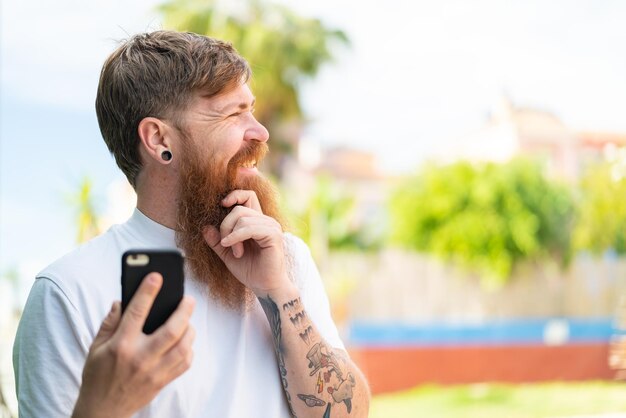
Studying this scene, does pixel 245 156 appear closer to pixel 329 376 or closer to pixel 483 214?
pixel 329 376

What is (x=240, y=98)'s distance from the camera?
1.23 meters

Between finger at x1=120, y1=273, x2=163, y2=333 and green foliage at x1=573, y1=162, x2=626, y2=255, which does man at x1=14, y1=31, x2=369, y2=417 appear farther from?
green foliage at x1=573, y1=162, x2=626, y2=255

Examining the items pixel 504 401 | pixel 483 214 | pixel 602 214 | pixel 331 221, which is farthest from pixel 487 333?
pixel 331 221

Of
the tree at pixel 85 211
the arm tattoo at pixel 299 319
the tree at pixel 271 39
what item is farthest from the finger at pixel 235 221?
the tree at pixel 271 39

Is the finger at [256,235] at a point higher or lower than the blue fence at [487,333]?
higher

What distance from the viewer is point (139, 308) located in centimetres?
71

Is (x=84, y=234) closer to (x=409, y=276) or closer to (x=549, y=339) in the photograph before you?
(x=409, y=276)

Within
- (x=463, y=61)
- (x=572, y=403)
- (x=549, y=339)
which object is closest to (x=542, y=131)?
(x=463, y=61)

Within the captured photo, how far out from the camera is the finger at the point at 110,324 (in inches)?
29.0

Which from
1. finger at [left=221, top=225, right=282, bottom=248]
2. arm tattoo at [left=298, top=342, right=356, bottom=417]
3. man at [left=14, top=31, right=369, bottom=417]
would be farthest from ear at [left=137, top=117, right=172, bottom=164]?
arm tattoo at [left=298, top=342, right=356, bottom=417]

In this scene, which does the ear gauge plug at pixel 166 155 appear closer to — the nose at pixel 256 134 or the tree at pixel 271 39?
the nose at pixel 256 134

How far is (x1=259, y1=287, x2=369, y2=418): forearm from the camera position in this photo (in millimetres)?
1149

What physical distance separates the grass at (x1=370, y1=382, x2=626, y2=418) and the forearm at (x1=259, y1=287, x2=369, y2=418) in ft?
29.4

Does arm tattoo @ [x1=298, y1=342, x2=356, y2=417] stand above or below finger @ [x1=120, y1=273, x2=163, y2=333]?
below
